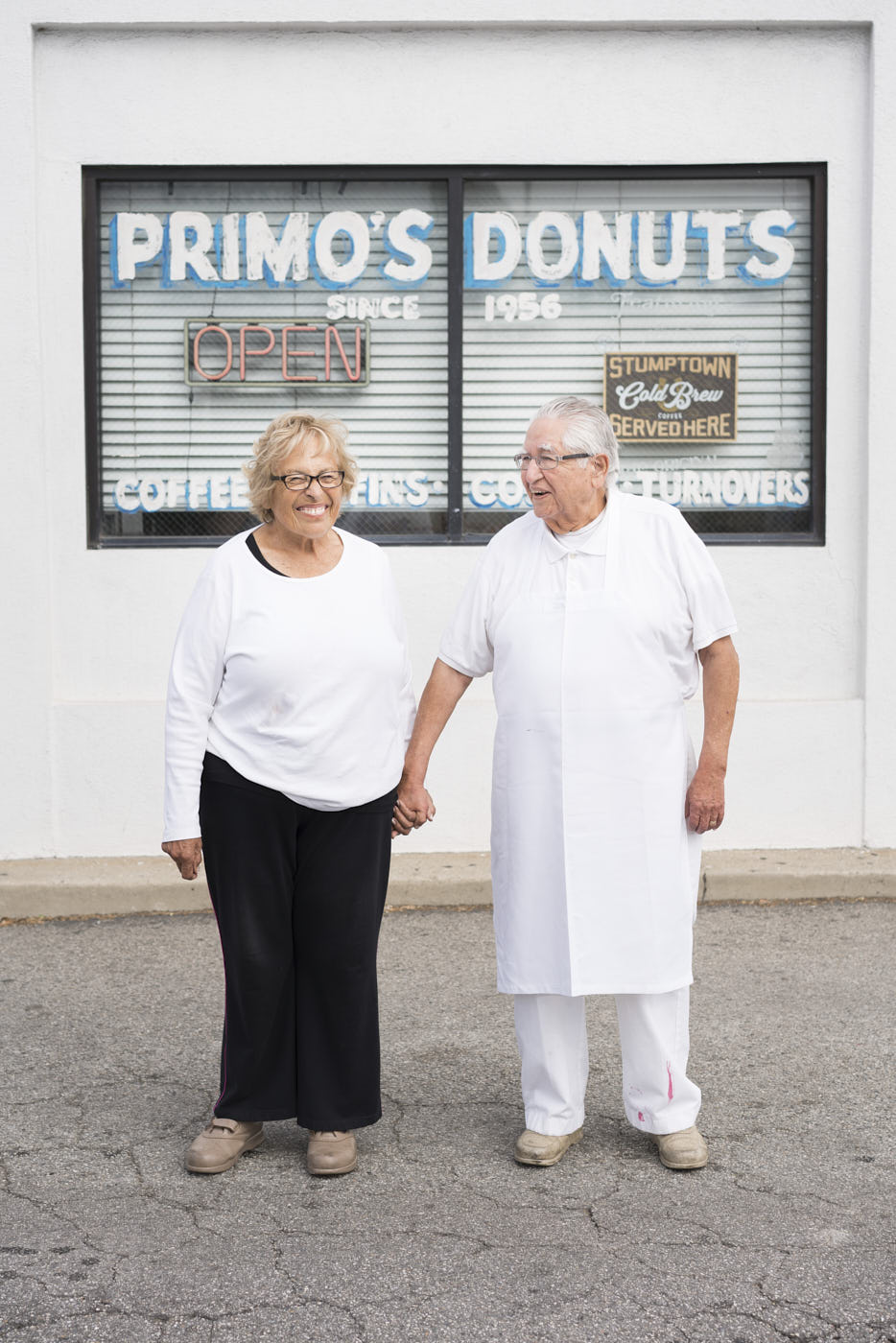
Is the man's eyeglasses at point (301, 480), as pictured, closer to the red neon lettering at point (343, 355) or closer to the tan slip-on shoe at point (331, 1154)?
the tan slip-on shoe at point (331, 1154)

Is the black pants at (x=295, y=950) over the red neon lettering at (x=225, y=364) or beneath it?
beneath

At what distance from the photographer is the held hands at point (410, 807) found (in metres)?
4.12

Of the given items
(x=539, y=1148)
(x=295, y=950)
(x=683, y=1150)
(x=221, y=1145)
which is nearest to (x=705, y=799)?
(x=683, y=1150)

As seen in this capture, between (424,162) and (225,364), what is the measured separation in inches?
53.4

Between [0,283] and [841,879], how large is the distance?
4.69 m

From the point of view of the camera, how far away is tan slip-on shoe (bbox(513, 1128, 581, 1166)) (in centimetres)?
399

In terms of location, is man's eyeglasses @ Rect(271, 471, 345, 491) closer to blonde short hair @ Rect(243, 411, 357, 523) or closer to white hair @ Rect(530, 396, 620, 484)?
blonde short hair @ Rect(243, 411, 357, 523)

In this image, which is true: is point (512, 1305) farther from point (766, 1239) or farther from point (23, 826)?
point (23, 826)

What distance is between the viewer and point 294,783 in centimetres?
388

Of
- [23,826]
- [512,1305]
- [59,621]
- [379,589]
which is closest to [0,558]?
[59,621]

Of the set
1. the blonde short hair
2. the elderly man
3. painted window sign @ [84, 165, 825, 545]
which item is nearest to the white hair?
the elderly man

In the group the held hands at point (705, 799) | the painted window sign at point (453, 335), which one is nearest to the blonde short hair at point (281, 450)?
the held hands at point (705, 799)

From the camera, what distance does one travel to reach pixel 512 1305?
324 centimetres

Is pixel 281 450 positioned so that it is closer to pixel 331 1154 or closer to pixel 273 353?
pixel 331 1154
